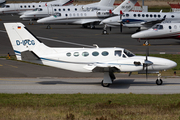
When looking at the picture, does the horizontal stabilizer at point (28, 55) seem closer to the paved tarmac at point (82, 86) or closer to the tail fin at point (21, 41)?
the tail fin at point (21, 41)

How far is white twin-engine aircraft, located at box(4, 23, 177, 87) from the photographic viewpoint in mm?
19250

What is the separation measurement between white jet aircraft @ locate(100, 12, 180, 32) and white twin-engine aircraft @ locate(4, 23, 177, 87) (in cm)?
3221

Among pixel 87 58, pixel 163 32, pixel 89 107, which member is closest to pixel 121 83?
pixel 87 58

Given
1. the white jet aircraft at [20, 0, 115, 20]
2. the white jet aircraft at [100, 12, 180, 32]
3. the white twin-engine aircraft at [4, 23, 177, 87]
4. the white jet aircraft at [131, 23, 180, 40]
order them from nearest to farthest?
the white twin-engine aircraft at [4, 23, 177, 87]
the white jet aircraft at [131, 23, 180, 40]
the white jet aircraft at [100, 12, 180, 32]
the white jet aircraft at [20, 0, 115, 20]

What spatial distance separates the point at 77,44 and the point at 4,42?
11.1 meters

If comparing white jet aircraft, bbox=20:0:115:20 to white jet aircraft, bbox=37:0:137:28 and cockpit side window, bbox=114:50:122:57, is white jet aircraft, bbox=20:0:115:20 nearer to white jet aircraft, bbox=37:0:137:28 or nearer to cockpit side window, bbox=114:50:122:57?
white jet aircraft, bbox=37:0:137:28

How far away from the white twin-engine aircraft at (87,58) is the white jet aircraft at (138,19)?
32214 millimetres

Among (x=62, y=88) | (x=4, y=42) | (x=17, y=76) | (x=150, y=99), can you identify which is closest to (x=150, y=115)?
(x=150, y=99)

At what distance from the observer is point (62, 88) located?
19.6 m

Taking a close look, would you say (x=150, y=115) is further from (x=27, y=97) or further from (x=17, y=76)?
(x=17, y=76)

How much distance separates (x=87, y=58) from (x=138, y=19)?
34.7 meters

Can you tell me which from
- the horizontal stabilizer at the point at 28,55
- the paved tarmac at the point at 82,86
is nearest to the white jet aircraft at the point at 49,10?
the paved tarmac at the point at 82,86

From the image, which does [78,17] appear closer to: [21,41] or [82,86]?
[21,41]

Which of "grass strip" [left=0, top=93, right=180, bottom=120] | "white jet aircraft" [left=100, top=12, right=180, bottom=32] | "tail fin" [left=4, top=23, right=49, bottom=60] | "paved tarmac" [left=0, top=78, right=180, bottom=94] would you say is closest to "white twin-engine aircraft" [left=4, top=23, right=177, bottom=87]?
"tail fin" [left=4, top=23, right=49, bottom=60]
